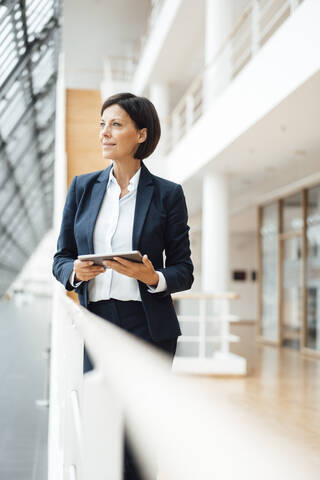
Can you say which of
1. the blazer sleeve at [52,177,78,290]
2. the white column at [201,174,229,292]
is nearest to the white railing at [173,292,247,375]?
the white column at [201,174,229,292]

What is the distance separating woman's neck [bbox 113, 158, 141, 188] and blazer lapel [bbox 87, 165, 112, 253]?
0.09 ft

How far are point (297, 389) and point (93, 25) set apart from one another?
48.5ft

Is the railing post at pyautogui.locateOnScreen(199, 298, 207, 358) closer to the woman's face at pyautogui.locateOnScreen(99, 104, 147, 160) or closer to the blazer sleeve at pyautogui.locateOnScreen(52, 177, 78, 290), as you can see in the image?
the blazer sleeve at pyautogui.locateOnScreen(52, 177, 78, 290)

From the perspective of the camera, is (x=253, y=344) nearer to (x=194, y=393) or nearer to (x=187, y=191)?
(x=187, y=191)

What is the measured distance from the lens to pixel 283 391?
6.45 m

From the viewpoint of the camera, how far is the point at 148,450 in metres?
0.47

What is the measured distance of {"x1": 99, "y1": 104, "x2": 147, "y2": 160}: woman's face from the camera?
5.07 ft

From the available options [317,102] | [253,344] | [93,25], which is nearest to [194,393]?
[317,102]

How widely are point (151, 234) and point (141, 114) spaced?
34cm

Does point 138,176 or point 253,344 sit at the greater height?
point 138,176

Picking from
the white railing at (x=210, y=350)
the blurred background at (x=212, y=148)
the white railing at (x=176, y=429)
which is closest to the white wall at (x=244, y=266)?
the blurred background at (x=212, y=148)

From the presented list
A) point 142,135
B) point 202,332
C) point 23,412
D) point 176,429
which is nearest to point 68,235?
point 142,135

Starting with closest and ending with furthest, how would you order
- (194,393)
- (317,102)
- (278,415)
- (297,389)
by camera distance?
(194,393), (278,415), (317,102), (297,389)

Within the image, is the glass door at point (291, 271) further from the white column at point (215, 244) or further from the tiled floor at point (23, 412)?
the tiled floor at point (23, 412)
